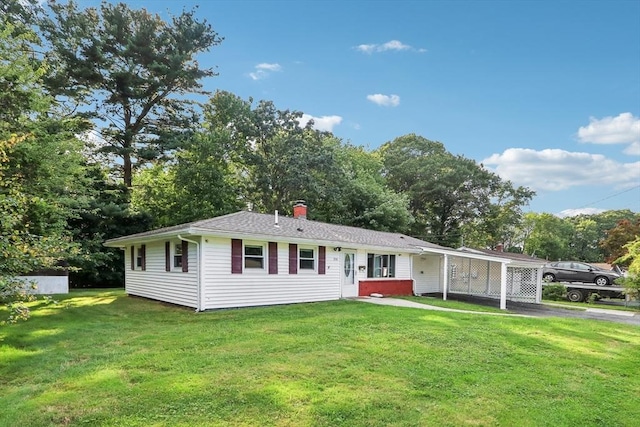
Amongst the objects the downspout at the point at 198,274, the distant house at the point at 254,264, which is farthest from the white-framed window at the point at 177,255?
the downspout at the point at 198,274

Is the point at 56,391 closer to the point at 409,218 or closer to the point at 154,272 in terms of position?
the point at 154,272

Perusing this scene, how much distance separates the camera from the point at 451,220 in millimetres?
37031

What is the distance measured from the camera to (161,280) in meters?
13.0

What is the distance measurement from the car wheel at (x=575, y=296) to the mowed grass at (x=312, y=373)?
14056mm

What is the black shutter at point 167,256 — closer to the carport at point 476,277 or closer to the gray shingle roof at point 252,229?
the gray shingle roof at point 252,229

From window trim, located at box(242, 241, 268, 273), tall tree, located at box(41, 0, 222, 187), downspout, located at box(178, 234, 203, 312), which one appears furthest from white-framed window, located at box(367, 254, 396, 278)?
tall tree, located at box(41, 0, 222, 187)

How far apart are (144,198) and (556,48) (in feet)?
80.1

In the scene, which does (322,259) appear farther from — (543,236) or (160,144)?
(543,236)

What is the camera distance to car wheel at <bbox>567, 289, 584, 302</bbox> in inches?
854

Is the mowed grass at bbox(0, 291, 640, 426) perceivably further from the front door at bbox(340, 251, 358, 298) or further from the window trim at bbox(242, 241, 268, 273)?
the front door at bbox(340, 251, 358, 298)

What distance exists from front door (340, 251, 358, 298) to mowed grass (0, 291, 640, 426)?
→ 5.67 meters

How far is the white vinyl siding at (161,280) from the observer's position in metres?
11.2

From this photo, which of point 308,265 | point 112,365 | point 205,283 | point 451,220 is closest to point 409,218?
point 451,220

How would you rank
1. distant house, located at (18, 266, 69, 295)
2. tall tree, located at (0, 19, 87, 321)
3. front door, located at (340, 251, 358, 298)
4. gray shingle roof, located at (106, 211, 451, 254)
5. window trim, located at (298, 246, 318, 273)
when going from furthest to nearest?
distant house, located at (18, 266, 69, 295)
front door, located at (340, 251, 358, 298)
window trim, located at (298, 246, 318, 273)
gray shingle roof, located at (106, 211, 451, 254)
tall tree, located at (0, 19, 87, 321)
